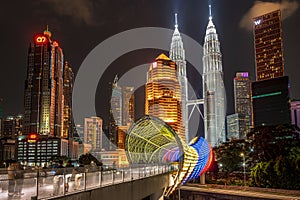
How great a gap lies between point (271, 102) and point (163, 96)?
171ft

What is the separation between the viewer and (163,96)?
183 m

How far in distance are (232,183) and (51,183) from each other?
38.6 m

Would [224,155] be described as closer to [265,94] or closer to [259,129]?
[259,129]

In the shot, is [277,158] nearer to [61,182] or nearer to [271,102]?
[61,182]

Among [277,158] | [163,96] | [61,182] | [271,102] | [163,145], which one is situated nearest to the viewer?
[61,182]

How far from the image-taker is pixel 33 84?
7815 inches

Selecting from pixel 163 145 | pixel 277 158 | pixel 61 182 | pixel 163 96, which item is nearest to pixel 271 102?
pixel 163 96

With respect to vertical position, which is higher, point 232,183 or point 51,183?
point 51,183

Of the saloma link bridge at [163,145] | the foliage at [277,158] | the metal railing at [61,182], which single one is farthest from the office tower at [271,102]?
the metal railing at [61,182]

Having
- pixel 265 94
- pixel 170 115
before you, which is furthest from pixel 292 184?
pixel 170 115

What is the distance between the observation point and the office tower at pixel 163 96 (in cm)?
17662

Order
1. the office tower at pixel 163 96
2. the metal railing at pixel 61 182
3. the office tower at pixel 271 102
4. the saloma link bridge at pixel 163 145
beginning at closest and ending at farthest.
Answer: the metal railing at pixel 61 182, the saloma link bridge at pixel 163 145, the office tower at pixel 271 102, the office tower at pixel 163 96

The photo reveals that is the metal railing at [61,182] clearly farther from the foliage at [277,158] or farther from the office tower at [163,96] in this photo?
the office tower at [163,96]

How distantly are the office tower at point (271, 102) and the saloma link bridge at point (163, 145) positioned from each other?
109317 mm
